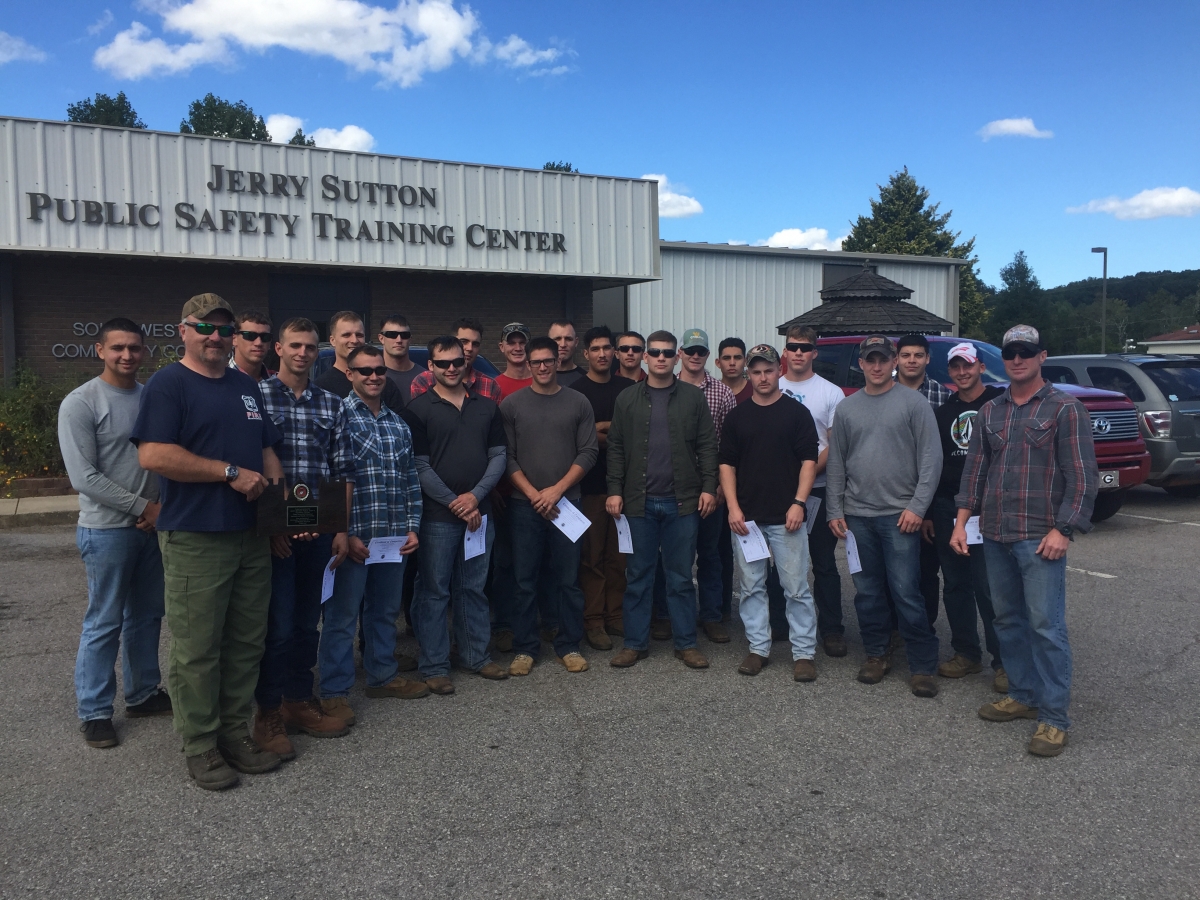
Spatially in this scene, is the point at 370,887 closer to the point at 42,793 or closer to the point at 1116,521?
the point at 42,793

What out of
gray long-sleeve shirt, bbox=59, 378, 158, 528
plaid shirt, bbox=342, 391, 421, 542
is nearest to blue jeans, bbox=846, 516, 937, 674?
plaid shirt, bbox=342, 391, 421, 542

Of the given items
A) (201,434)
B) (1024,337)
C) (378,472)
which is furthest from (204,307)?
(1024,337)

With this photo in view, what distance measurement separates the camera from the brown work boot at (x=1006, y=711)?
14.8ft

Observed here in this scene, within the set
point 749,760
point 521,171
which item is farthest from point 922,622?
point 521,171

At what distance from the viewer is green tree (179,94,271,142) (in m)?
53.4

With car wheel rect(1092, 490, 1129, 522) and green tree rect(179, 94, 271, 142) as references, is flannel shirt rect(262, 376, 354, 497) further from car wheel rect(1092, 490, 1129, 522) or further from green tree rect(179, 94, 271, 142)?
green tree rect(179, 94, 271, 142)

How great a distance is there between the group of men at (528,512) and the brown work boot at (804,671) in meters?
0.02

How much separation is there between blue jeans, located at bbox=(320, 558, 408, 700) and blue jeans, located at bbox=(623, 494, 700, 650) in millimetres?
1426

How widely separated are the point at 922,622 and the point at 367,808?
3.09m

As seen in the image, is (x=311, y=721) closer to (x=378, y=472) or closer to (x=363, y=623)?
(x=363, y=623)

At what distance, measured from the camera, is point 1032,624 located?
14.1ft

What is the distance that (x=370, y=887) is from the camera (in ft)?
10.1

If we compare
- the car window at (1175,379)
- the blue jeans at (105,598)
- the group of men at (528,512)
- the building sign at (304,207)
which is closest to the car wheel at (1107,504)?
the car window at (1175,379)

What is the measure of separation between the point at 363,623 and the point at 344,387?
134 cm
